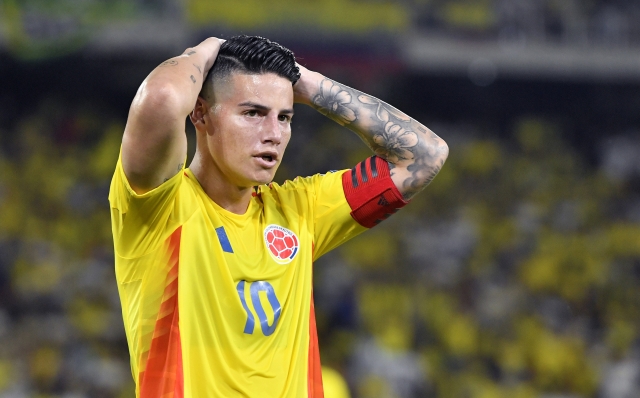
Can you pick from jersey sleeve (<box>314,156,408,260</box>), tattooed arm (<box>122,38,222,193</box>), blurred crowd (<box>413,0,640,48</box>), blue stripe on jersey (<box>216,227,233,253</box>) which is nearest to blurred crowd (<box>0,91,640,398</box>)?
blurred crowd (<box>413,0,640,48</box>)

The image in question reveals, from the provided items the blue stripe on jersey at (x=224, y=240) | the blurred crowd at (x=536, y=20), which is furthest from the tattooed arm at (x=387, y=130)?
the blurred crowd at (x=536, y=20)

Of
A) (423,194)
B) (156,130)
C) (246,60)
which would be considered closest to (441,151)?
(246,60)

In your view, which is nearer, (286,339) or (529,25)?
(286,339)

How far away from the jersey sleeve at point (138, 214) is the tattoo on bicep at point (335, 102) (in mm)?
771

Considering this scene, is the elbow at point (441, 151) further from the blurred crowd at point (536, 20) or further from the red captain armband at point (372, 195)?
the blurred crowd at point (536, 20)

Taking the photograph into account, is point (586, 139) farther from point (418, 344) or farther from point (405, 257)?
point (418, 344)

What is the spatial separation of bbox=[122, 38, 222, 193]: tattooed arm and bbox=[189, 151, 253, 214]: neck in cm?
36

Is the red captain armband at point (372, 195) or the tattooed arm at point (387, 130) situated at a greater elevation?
the tattooed arm at point (387, 130)

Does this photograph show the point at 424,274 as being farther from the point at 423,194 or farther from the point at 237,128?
the point at 237,128

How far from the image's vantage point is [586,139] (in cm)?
1441

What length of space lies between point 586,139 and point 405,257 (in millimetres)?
5067

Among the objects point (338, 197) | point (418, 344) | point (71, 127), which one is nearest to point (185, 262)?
point (338, 197)

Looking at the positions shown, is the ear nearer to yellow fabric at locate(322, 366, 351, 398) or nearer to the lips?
the lips

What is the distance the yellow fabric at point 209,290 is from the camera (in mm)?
2377
